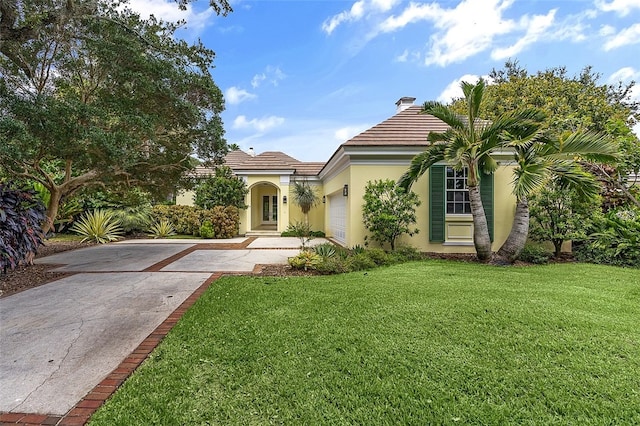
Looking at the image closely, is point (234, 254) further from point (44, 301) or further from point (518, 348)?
point (518, 348)

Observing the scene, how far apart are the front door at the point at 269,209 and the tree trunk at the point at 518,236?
17046 mm

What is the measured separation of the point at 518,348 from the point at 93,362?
4.68 m

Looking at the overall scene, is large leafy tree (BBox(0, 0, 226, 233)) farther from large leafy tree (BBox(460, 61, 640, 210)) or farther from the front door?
the front door

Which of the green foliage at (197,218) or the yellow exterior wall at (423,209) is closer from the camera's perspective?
the yellow exterior wall at (423,209)

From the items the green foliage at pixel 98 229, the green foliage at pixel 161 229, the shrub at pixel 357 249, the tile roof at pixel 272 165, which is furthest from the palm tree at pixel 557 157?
the green foliage at pixel 98 229

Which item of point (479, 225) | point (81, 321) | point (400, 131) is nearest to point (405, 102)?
point (400, 131)

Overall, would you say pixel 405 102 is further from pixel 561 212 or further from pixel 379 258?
pixel 379 258

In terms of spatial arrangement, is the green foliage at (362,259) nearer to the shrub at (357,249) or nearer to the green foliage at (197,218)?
the shrub at (357,249)

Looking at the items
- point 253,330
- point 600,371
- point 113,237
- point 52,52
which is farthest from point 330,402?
point 113,237

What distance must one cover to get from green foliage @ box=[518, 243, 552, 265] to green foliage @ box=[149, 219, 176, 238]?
1592 cm

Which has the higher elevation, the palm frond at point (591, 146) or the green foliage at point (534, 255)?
the palm frond at point (591, 146)

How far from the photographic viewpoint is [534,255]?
881cm

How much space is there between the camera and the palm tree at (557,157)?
6.82m

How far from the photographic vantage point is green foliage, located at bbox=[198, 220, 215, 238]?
608 inches
